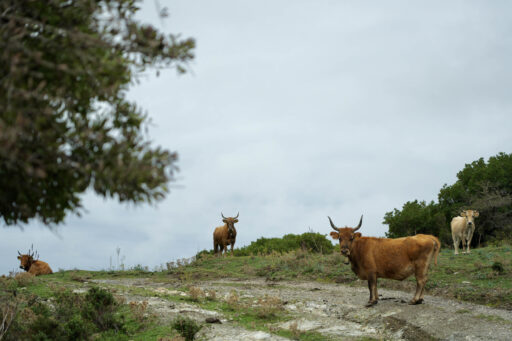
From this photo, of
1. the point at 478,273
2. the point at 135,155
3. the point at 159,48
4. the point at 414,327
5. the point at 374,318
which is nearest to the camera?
the point at 135,155

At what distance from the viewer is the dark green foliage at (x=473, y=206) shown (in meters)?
38.5

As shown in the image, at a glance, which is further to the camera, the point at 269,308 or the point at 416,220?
the point at 416,220

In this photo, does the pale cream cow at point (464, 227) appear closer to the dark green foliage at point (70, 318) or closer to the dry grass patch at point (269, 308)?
the dry grass patch at point (269, 308)

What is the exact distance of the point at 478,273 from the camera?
61.0 ft

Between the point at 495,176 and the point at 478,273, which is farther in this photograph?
the point at 495,176

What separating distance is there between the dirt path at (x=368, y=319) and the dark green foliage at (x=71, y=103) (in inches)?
228

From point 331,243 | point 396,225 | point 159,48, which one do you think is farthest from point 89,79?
point 396,225

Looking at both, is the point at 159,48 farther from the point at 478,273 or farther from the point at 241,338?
the point at 478,273

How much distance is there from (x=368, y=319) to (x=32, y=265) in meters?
18.0

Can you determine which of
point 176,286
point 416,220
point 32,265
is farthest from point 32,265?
point 416,220

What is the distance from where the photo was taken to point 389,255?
13867mm

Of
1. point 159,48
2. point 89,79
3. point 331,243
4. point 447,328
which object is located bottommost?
point 447,328

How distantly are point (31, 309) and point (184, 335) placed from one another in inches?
192

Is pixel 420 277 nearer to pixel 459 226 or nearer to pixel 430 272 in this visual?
pixel 430 272
